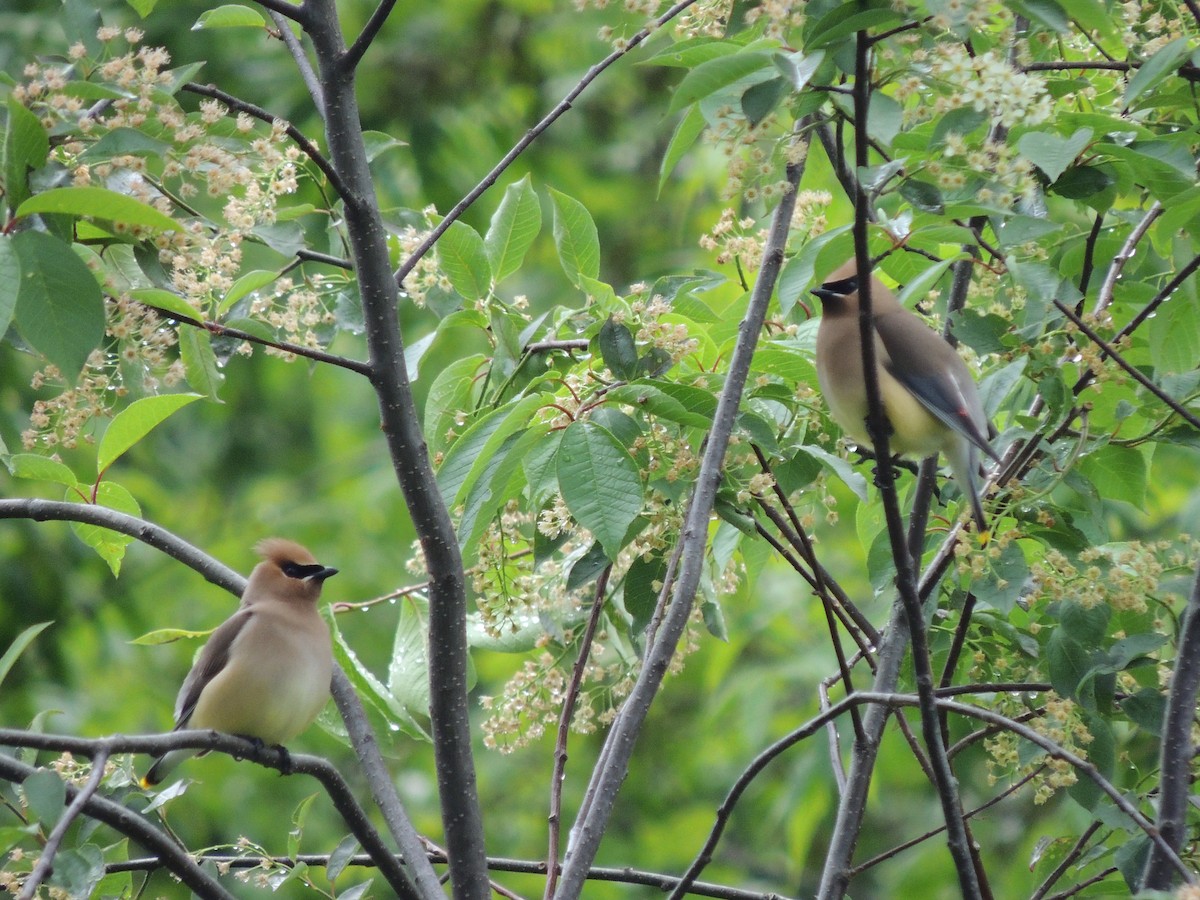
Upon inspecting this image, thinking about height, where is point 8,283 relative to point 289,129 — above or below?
below

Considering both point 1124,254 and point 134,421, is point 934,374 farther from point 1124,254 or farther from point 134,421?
point 134,421

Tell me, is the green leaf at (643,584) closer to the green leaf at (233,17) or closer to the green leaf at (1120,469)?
the green leaf at (1120,469)

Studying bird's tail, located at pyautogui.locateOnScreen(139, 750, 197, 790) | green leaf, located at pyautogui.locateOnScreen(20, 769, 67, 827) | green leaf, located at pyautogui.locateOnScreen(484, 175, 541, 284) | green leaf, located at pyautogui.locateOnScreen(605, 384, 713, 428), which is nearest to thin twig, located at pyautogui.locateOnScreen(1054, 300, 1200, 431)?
green leaf, located at pyautogui.locateOnScreen(605, 384, 713, 428)

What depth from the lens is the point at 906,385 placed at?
3.68 metres

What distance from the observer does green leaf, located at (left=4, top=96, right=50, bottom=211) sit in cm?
202

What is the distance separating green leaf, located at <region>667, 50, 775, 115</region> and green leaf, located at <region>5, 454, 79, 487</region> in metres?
1.44

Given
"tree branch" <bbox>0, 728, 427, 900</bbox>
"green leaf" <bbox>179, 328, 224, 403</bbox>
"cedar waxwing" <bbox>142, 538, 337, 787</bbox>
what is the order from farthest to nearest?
"cedar waxwing" <bbox>142, 538, 337, 787</bbox>
"green leaf" <bbox>179, 328, 224, 403</bbox>
"tree branch" <bbox>0, 728, 427, 900</bbox>

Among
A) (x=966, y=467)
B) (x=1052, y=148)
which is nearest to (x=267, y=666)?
(x=966, y=467)

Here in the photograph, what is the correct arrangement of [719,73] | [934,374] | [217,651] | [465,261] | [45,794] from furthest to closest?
[217,651] < [934,374] < [465,261] < [719,73] < [45,794]

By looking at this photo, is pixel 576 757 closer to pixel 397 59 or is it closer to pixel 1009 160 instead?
pixel 397 59

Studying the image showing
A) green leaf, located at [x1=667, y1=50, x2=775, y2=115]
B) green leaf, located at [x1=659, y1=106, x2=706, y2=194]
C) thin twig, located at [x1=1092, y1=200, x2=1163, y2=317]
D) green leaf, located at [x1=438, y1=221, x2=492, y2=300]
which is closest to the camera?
green leaf, located at [x1=667, y1=50, x2=775, y2=115]

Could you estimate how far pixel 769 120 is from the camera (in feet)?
8.29

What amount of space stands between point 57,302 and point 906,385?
2.26m

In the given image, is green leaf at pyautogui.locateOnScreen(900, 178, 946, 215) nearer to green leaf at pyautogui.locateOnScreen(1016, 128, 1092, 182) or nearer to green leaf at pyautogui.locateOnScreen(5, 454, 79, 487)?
green leaf at pyautogui.locateOnScreen(1016, 128, 1092, 182)
